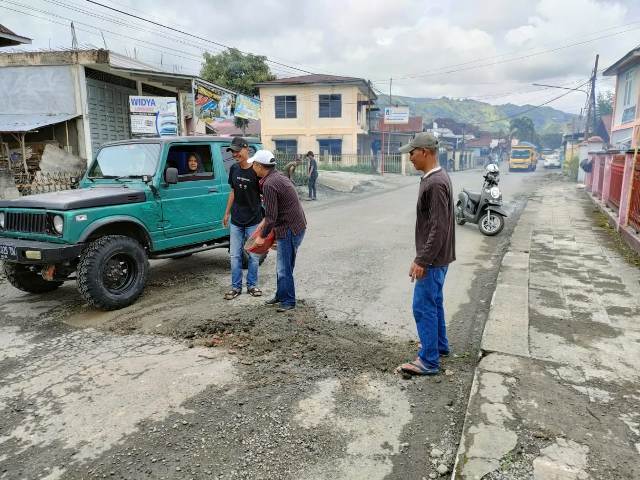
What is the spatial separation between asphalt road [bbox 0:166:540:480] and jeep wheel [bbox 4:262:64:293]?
0.15 meters

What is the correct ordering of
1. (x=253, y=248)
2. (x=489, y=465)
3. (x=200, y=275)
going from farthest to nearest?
(x=200, y=275)
(x=253, y=248)
(x=489, y=465)

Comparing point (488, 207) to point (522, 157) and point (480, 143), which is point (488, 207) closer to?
point (522, 157)

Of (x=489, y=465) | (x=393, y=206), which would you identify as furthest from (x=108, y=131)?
(x=489, y=465)

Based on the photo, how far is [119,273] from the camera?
533 cm

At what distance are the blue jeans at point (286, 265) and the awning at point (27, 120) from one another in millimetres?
10410

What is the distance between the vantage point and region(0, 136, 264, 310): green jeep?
4.91m

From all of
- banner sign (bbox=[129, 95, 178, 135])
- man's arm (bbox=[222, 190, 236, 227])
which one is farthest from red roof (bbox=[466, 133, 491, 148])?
man's arm (bbox=[222, 190, 236, 227])

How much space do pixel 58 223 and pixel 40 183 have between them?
23.3ft

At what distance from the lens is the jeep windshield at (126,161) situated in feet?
19.4

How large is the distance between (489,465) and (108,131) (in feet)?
50.7

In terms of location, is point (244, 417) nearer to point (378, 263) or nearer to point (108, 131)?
point (378, 263)

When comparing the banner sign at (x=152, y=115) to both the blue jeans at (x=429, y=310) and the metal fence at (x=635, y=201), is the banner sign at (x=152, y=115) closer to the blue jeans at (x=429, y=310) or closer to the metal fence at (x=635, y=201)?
the metal fence at (x=635, y=201)

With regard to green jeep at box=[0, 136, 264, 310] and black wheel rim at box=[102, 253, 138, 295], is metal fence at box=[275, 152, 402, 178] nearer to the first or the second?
green jeep at box=[0, 136, 264, 310]

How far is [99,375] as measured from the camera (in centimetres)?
373
